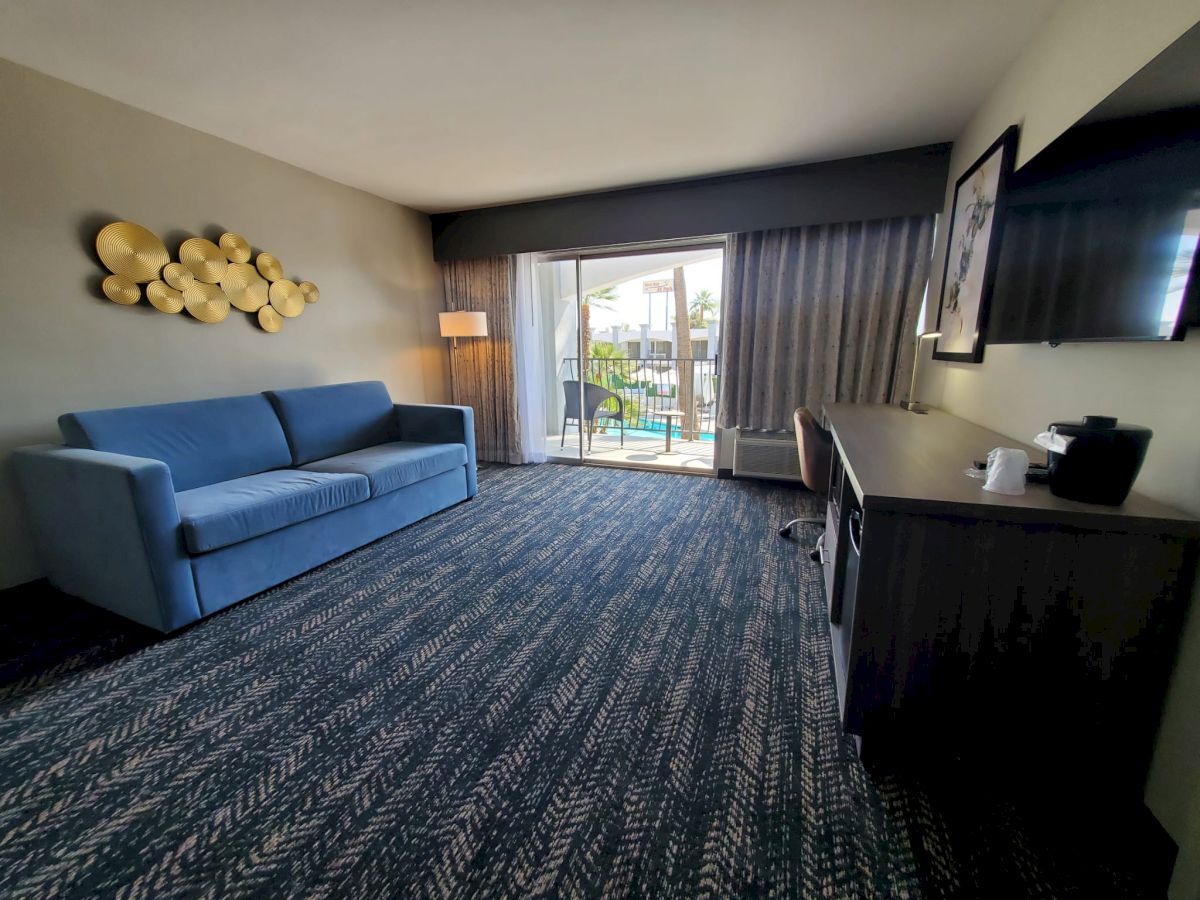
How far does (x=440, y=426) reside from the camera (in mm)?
3369

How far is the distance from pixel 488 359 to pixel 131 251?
2502mm

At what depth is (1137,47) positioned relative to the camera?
124 centimetres

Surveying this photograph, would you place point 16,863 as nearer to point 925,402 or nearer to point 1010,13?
point 1010,13

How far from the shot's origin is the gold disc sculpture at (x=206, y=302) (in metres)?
2.61

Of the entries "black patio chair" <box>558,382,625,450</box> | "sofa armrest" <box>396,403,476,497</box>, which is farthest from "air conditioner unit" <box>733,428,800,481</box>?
"sofa armrest" <box>396,403,476,497</box>

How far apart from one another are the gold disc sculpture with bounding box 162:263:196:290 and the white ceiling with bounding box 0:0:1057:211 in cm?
78

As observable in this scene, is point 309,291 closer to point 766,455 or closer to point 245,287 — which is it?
point 245,287

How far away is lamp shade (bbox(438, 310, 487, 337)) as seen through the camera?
4.16m

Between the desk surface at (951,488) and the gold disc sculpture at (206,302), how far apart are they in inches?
135

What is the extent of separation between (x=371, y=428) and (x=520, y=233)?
2089 millimetres

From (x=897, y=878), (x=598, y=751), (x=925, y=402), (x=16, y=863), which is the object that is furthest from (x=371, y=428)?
(x=925, y=402)

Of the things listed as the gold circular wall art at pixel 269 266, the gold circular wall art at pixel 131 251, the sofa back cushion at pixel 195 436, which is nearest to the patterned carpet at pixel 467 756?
the sofa back cushion at pixel 195 436

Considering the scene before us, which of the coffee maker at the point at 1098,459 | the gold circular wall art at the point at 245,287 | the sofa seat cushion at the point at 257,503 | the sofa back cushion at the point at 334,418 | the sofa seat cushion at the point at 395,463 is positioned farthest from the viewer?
the sofa back cushion at the point at 334,418

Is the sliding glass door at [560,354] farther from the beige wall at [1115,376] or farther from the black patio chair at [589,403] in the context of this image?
the beige wall at [1115,376]
